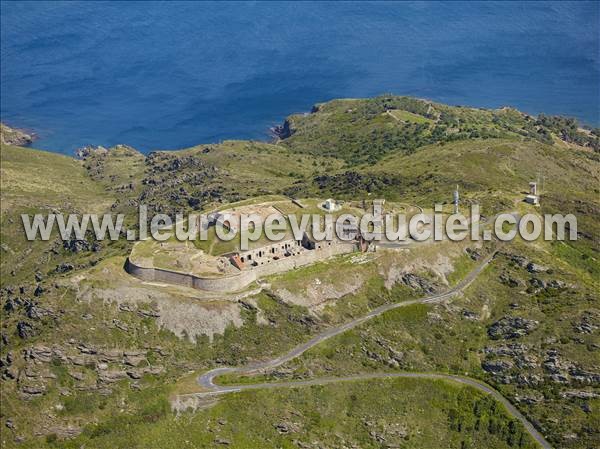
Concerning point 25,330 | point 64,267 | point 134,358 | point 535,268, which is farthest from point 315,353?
point 64,267

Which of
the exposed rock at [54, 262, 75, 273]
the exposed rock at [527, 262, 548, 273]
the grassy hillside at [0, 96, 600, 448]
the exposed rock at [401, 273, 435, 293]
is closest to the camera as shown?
the grassy hillside at [0, 96, 600, 448]

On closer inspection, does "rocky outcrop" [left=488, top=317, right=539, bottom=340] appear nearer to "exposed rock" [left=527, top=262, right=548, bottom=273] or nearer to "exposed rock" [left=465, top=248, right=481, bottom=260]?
"exposed rock" [left=527, top=262, right=548, bottom=273]

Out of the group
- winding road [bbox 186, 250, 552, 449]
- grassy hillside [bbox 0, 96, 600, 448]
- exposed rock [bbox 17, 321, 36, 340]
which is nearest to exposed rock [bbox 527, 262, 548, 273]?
grassy hillside [bbox 0, 96, 600, 448]

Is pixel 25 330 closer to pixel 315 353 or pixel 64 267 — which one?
pixel 64 267

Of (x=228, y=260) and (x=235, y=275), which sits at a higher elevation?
(x=228, y=260)

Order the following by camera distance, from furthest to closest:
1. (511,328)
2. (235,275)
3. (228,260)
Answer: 1. (511,328)
2. (228,260)
3. (235,275)

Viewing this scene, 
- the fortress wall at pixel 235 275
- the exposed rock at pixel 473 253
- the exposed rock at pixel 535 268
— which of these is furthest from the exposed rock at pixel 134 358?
the exposed rock at pixel 535 268

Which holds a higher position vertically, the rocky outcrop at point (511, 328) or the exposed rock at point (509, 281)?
the exposed rock at point (509, 281)

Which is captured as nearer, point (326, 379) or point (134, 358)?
point (134, 358)

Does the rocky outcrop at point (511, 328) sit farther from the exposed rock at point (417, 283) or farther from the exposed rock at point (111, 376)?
the exposed rock at point (111, 376)

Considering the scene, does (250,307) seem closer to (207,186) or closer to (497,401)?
(497,401)

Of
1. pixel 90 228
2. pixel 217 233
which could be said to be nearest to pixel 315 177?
pixel 90 228

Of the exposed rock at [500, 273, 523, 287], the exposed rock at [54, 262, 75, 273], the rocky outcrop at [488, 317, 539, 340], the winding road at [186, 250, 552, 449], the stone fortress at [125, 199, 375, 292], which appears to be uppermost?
the stone fortress at [125, 199, 375, 292]
